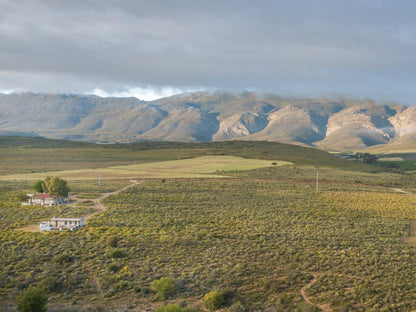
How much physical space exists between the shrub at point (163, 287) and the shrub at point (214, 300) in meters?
2.63

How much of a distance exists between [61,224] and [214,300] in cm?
2515

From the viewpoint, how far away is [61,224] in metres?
41.1

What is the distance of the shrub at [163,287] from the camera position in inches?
943

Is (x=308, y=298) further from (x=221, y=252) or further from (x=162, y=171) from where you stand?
(x=162, y=171)

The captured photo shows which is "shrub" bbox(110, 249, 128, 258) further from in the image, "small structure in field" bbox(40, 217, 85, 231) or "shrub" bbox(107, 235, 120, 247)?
"small structure in field" bbox(40, 217, 85, 231)

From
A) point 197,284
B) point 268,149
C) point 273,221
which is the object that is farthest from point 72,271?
point 268,149

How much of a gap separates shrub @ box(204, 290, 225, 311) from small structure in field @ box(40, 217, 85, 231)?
75.2 ft

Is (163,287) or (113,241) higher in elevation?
(113,241)

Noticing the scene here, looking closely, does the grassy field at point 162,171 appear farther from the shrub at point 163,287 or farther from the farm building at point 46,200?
the shrub at point 163,287

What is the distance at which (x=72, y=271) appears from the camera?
28156mm

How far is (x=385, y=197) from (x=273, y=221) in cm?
3330

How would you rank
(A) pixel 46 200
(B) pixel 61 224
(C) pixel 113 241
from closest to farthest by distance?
1. (C) pixel 113 241
2. (B) pixel 61 224
3. (A) pixel 46 200

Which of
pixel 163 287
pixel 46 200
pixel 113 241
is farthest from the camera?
pixel 46 200

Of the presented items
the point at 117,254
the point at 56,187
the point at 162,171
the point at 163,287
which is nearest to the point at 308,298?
the point at 163,287
